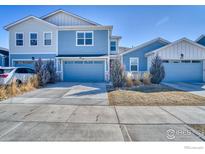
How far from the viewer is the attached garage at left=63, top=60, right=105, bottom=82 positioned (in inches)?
699

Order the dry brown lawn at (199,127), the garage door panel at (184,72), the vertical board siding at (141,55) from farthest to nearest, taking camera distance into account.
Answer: the vertical board siding at (141,55) → the garage door panel at (184,72) → the dry brown lawn at (199,127)

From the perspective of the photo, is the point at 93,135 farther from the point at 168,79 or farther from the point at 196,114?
the point at 168,79

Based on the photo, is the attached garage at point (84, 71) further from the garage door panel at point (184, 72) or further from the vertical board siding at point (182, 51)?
the garage door panel at point (184, 72)

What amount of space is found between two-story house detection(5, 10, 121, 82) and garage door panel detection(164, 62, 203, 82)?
6835 millimetres

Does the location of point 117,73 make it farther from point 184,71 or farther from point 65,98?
point 184,71

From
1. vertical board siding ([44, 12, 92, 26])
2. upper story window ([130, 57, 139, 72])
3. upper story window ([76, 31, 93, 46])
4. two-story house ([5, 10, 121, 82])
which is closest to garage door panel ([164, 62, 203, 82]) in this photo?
upper story window ([130, 57, 139, 72])

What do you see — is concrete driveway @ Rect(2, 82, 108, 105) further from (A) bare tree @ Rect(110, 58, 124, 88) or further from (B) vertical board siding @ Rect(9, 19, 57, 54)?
(B) vertical board siding @ Rect(9, 19, 57, 54)

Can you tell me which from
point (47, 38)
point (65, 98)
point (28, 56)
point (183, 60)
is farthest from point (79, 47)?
point (183, 60)

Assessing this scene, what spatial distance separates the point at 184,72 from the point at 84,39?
11709 millimetres

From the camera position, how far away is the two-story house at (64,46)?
58.2 ft

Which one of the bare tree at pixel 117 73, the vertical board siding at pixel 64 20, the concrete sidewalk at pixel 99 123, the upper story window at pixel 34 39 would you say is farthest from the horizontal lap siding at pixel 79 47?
the concrete sidewalk at pixel 99 123

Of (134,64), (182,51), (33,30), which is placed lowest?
(134,64)

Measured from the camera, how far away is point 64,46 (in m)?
18.0

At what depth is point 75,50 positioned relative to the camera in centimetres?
1795
